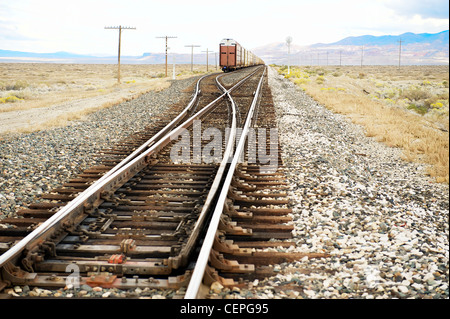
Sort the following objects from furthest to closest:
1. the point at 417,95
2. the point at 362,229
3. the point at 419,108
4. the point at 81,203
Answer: the point at 417,95, the point at 419,108, the point at 81,203, the point at 362,229

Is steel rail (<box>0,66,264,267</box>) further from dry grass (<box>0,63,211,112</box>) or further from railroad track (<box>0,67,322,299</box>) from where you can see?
dry grass (<box>0,63,211,112</box>)

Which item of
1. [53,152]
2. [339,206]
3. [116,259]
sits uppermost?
[53,152]

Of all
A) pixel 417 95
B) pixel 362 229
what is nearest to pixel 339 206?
pixel 362 229

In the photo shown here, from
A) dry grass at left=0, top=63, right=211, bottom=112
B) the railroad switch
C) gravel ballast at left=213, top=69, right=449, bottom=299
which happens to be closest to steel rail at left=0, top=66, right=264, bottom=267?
the railroad switch

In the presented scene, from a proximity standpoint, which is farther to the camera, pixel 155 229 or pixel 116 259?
pixel 155 229

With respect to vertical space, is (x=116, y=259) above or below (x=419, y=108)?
below

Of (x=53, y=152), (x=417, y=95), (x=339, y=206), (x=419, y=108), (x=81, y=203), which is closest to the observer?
(x=81, y=203)

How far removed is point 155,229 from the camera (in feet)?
14.9

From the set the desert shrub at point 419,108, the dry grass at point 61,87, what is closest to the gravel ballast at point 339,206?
the dry grass at point 61,87

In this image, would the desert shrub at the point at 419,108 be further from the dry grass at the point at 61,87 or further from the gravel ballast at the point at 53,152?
the gravel ballast at the point at 53,152

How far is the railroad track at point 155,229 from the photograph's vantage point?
358 cm

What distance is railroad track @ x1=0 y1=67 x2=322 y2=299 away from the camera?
3.58m

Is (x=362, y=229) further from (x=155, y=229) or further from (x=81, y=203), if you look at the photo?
(x=81, y=203)
